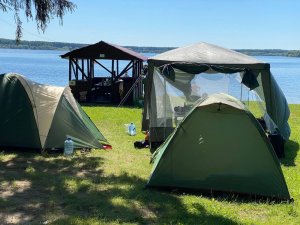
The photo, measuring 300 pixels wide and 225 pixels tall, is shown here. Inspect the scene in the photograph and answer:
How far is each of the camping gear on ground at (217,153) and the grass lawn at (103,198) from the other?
260 mm

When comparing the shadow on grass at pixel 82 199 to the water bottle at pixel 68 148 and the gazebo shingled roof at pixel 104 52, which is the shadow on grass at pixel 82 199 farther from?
the gazebo shingled roof at pixel 104 52

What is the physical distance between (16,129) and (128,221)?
4.65m

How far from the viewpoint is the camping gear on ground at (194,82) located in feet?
32.7

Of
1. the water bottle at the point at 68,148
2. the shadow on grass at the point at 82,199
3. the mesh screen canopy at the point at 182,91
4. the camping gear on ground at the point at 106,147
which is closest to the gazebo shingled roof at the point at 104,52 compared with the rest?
the mesh screen canopy at the point at 182,91

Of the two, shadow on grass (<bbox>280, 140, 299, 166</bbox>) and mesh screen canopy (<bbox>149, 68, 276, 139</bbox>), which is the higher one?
mesh screen canopy (<bbox>149, 68, 276, 139</bbox>)

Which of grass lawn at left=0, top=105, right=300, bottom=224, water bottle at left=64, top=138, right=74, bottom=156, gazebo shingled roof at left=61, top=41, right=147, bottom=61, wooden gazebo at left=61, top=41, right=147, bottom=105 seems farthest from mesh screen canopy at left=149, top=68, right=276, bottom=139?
gazebo shingled roof at left=61, top=41, right=147, bottom=61

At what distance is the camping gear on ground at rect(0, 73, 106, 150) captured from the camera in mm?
9203

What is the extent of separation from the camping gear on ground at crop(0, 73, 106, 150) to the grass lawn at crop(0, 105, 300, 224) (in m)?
0.34

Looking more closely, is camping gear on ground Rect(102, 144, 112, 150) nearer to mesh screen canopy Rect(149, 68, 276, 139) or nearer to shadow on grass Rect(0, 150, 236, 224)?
mesh screen canopy Rect(149, 68, 276, 139)

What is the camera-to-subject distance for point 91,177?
7594 mm

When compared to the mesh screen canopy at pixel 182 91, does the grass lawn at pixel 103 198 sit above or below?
below

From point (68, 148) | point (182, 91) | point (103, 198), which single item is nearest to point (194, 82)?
point (182, 91)

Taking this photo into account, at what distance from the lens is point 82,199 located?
6316mm

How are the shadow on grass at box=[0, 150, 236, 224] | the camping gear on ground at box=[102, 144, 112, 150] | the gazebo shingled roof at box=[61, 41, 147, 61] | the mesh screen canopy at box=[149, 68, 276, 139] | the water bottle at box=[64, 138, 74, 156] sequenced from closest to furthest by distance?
the shadow on grass at box=[0, 150, 236, 224]
the water bottle at box=[64, 138, 74, 156]
the camping gear on ground at box=[102, 144, 112, 150]
the mesh screen canopy at box=[149, 68, 276, 139]
the gazebo shingled roof at box=[61, 41, 147, 61]
